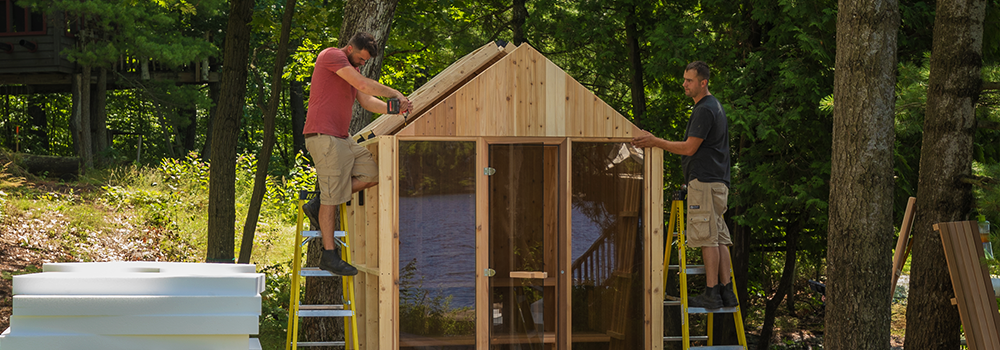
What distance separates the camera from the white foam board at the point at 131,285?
7.93 ft

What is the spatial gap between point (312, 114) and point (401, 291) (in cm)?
148

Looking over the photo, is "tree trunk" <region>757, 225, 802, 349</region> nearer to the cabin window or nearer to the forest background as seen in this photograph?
the forest background

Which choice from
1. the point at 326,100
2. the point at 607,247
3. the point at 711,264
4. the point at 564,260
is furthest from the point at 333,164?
the point at 711,264

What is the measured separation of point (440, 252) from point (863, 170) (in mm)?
3204

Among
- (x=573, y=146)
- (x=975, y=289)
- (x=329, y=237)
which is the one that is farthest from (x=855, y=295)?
(x=329, y=237)

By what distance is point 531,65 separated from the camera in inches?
233

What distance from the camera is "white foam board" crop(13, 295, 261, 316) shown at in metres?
2.38

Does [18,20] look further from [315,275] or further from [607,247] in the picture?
[607,247]

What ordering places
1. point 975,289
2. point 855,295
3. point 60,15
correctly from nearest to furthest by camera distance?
point 975,289 → point 855,295 → point 60,15

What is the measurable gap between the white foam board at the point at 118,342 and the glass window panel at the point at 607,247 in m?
3.80

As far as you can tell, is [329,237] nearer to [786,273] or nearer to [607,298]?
[607,298]

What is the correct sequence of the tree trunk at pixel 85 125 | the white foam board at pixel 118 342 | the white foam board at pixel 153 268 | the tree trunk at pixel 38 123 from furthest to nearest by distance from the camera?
the tree trunk at pixel 38 123 → the tree trunk at pixel 85 125 → the white foam board at pixel 153 268 → the white foam board at pixel 118 342

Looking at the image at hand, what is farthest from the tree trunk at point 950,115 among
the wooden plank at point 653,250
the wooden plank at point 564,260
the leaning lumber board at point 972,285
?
the wooden plank at point 564,260

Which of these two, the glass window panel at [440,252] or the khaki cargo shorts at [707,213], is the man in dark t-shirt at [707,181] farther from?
the glass window panel at [440,252]
